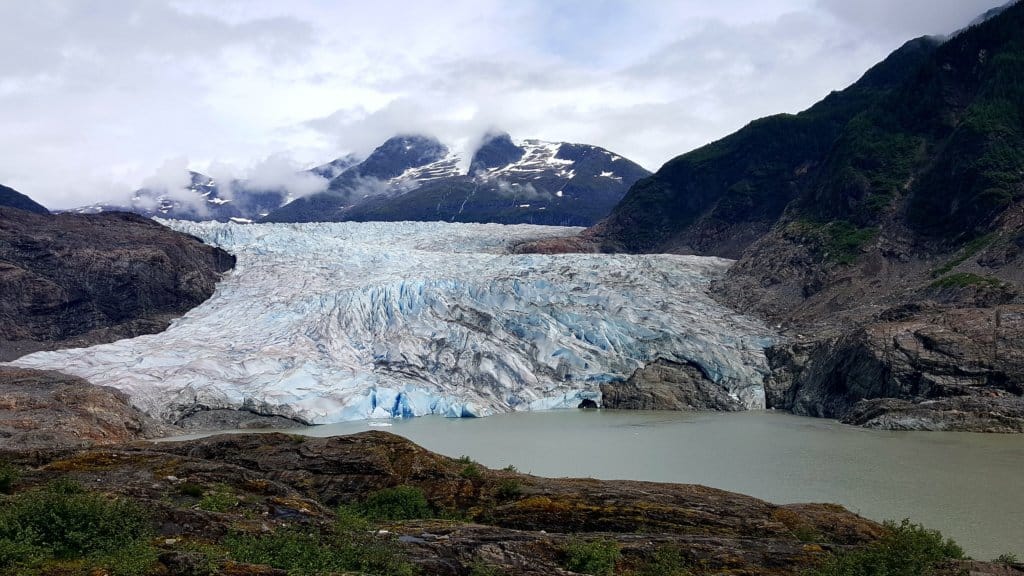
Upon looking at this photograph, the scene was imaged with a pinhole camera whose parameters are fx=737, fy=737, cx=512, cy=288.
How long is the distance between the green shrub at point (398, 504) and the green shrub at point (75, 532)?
3202 millimetres

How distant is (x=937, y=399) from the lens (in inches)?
992

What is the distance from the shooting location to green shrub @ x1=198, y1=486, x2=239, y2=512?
7590mm

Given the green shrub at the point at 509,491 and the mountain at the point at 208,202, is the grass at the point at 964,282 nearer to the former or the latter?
the green shrub at the point at 509,491

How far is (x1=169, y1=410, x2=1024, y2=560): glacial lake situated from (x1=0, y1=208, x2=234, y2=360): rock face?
1685 cm

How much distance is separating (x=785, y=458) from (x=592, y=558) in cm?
1385

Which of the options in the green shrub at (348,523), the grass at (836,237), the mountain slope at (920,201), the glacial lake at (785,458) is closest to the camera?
the green shrub at (348,523)

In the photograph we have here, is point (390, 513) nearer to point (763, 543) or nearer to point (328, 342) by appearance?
point (763, 543)

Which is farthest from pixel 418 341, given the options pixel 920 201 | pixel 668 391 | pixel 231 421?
pixel 920 201

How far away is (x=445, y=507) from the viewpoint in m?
9.66

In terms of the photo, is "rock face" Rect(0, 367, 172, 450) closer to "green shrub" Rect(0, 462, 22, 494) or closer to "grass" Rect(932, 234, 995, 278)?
"green shrub" Rect(0, 462, 22, 494)

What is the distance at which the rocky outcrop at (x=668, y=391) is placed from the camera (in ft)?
105

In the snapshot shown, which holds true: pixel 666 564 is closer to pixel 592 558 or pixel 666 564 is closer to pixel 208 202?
pixel 592 558

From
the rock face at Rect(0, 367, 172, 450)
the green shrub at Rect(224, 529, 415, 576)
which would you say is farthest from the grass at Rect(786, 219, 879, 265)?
the green shrub at Rect(224, 529, 415, 576)

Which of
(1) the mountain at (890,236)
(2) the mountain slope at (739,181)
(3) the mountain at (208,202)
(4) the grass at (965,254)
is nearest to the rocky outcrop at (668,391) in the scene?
(1) the mountain at (890,236)
